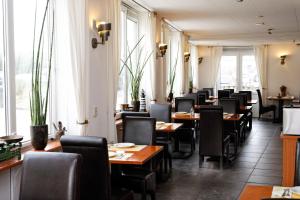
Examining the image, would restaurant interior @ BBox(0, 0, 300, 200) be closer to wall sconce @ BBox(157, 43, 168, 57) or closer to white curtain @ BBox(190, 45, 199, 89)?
wall sconce @ BBox(157, 43, 168, 57)

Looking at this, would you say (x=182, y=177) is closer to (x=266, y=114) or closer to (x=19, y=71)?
(x=19, y=71)

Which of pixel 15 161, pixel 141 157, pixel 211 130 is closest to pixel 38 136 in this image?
pixel 15 161

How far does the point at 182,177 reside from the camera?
5441 mm

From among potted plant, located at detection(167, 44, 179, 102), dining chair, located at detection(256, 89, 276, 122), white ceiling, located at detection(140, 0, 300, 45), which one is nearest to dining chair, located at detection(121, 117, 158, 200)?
white ceiling, located at detection(140, 0, 300, 45)

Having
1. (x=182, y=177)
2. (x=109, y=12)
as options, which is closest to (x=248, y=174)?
(x=182, y=177)

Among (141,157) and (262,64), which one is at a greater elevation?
(262,64)

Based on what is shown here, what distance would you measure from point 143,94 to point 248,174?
101 inches

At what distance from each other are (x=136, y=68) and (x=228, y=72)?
296 inches

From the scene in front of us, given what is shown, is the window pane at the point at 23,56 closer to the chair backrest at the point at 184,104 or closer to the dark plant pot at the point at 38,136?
the dark plant pot at the point at 38,136

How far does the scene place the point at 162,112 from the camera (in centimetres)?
619

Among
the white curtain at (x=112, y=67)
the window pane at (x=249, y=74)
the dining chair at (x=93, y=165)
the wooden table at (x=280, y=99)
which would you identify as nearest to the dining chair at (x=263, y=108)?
the wooden table at (x=280, y=99)

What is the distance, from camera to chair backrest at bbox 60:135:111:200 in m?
2.81

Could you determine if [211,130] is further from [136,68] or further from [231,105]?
[136,68]

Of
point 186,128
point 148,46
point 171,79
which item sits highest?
point 148,46
